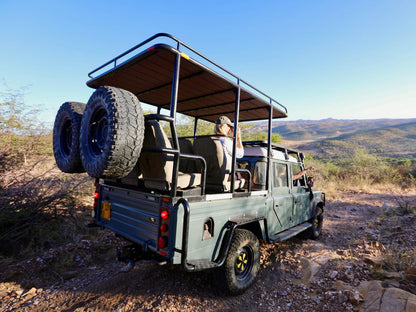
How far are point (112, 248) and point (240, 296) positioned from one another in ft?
8.90

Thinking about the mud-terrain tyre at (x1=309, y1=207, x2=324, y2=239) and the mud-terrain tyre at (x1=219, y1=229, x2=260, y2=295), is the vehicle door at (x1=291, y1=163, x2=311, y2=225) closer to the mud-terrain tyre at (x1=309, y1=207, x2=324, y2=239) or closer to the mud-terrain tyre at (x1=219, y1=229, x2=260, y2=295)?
the mud-terrain tyre at (x1=309, y1=207, x2=324, y2=239)

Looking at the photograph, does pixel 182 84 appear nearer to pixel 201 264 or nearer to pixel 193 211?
pixel 193 211

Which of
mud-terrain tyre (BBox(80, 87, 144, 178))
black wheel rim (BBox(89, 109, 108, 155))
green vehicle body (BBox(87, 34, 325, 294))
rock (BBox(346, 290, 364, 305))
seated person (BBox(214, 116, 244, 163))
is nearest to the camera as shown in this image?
mud-terrain tyre (BBox(80, 87, 144, 178))

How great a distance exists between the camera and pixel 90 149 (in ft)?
8.02

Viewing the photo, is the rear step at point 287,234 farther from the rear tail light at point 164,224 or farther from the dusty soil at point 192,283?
the rear tail light at point 164,224

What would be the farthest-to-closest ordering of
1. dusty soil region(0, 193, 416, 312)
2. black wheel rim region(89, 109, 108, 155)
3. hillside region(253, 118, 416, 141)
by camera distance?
hillside region(253, 118, 416, 141), dusty soil region(0, 193, 416, 312), black wheel rim region(89, 109, 108, 155)

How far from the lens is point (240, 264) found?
3.03 m

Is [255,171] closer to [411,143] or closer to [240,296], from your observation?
[240,296]

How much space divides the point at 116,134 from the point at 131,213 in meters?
1.24

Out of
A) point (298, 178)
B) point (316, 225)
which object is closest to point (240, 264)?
point (298, 178)

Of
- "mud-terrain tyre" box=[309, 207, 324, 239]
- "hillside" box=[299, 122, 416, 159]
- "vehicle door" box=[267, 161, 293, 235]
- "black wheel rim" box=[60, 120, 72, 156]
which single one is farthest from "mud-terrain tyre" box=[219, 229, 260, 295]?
"hillside" box=[299, 122, 416, 159]

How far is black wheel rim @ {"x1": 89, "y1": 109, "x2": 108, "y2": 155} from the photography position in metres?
2.43

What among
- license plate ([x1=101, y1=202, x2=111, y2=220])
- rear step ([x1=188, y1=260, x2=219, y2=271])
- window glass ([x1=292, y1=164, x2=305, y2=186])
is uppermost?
window glass ([x1=292, y1=164, x2=305, y2=186])

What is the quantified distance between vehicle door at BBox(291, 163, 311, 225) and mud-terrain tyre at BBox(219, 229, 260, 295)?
1.60 metres
